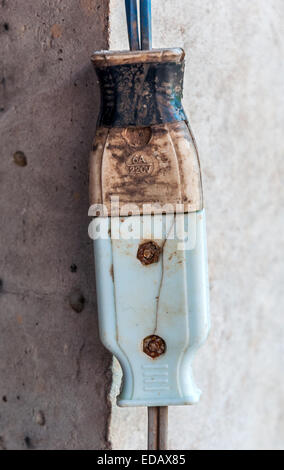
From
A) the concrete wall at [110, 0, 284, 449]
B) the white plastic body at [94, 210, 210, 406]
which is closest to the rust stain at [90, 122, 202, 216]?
the white plastic body at [94, 210, 210, 406]

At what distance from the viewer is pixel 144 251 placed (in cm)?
89

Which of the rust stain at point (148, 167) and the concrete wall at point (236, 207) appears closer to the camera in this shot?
the rust stain at point (148, 167)

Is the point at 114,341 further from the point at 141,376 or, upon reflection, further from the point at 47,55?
the point at 47,55

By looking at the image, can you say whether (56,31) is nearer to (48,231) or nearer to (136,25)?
(136,25)

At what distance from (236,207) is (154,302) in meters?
0.39

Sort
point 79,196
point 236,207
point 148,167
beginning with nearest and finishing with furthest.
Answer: point 148,167, point 79,196, point 236,207

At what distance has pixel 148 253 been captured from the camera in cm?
88

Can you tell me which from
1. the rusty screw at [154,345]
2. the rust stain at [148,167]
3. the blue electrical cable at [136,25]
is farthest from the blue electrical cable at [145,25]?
the rusty screw at [154,345]

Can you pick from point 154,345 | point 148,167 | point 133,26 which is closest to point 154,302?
point 154,345

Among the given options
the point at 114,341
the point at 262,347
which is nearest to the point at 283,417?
the point at 262,347

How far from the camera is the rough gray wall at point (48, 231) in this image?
0.94 m

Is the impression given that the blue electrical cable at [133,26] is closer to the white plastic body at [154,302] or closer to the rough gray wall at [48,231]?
the rough gray wall at [48,231]

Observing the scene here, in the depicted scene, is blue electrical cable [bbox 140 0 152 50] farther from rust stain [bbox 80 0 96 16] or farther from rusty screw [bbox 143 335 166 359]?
rusty screw [bbox 143 335 166 359]

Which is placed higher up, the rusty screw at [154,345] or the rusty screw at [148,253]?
the rusty screw at [148,253]
